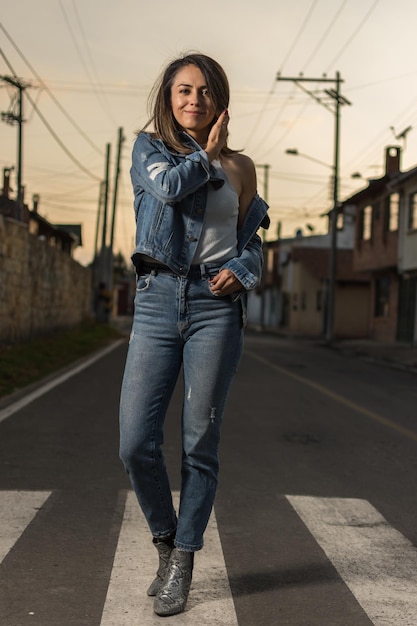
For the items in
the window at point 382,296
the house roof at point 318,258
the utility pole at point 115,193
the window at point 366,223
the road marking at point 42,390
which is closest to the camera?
the road marking at point 42,390

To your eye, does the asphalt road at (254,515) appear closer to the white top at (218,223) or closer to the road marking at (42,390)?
the road marking at (42,390)

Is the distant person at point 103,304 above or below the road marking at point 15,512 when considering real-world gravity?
above

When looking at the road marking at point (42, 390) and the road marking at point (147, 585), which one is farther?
the road marking at point (42, 390)

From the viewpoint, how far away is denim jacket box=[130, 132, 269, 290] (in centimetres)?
329

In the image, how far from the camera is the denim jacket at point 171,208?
329 cm

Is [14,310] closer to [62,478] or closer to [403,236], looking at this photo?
[62,478]

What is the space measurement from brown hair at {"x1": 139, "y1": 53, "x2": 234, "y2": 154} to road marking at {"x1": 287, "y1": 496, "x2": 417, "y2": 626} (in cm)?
199

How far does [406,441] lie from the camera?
323 inches

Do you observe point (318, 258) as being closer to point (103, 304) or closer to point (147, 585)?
point (103, 304)

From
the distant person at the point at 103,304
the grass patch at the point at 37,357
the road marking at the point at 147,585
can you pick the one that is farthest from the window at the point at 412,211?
the road marking at the point at 147,585

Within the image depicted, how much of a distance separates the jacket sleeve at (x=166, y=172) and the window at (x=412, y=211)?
93.8 ft

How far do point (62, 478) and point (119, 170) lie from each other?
4302cm

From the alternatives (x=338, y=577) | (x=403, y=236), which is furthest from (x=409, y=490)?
(x=403, y=236)

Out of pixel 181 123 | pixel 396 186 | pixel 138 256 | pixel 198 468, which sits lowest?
pixel 198 468
